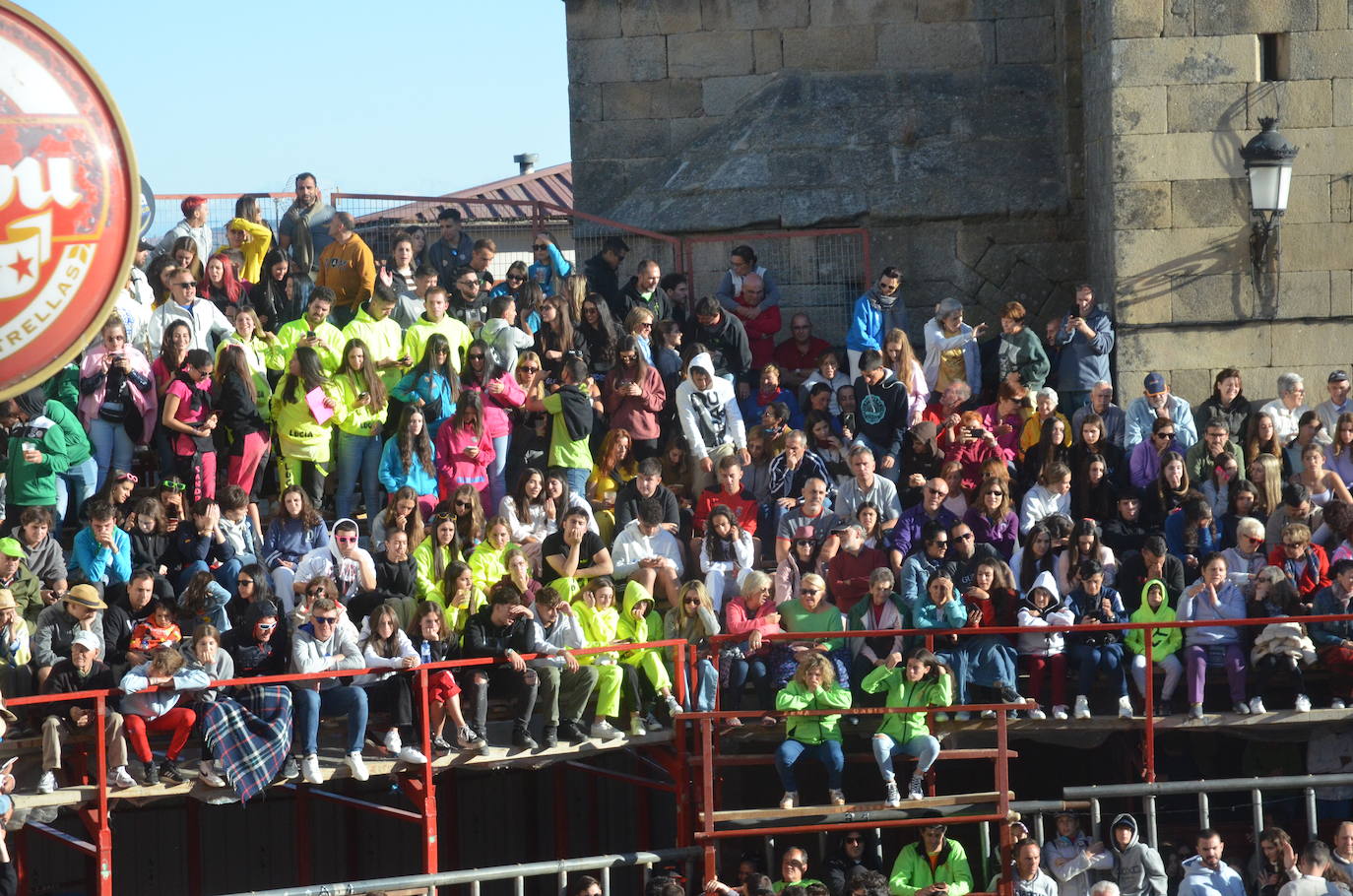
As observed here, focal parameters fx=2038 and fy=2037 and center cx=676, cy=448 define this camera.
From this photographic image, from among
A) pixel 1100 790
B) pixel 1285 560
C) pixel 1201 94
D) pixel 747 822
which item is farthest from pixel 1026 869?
pixel 1201 94

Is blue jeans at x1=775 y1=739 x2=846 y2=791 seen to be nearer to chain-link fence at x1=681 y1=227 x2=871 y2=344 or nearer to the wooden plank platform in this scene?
the wooden plank platform

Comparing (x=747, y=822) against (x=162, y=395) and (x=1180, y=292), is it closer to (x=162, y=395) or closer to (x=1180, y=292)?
(x=162, y=395)

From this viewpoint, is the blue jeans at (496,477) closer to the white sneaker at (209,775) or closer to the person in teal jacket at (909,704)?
the person in teal jacket at (909,704)

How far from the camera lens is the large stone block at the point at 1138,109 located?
15.9 meters

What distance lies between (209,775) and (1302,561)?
6912mm

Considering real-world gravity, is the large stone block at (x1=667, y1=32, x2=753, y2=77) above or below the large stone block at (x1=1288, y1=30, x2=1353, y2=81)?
above

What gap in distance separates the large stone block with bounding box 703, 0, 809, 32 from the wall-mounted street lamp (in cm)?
443

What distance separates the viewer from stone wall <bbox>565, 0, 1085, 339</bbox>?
1767cm

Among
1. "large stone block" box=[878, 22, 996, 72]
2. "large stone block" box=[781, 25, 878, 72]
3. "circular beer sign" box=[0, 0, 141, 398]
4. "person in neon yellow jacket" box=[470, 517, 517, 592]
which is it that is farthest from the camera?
"large stone block" box=[781, 25, 878, 72]

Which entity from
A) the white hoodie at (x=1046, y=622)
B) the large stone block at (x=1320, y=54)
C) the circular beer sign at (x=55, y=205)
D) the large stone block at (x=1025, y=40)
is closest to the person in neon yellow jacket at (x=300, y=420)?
the white hoodie at (x=1046, y=622)

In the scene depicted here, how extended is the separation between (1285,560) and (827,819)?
3425mm

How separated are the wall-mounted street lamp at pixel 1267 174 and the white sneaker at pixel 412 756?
310 inches

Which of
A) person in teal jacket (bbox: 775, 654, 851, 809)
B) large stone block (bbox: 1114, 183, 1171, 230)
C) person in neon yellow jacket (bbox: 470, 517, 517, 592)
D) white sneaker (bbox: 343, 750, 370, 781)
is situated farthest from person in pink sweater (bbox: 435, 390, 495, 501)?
large stone block (bbox: 1114, 183, 1171, 230)

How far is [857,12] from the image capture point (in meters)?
18.2
